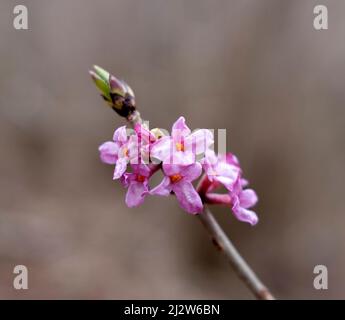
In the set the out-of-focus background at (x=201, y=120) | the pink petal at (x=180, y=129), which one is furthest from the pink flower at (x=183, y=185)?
the out-of-focus background at (x=201, y=120)

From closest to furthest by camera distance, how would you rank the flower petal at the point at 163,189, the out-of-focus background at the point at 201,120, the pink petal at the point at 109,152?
the flower petal at the point at 163,189
the pink petal at the point at 109,152
the out-of-focus background at the point at 201,120

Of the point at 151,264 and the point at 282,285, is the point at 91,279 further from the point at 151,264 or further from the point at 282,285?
the point at 282,285

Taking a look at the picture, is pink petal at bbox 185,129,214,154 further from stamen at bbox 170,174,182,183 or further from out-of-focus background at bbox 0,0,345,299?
out-of-focus background at bbox 0,0,345,299

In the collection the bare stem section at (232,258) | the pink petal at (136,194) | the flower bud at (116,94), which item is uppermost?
the flower bud at (116,94)

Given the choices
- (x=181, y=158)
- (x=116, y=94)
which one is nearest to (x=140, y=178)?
(x=181, y=158)

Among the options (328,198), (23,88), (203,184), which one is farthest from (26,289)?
(203,184)

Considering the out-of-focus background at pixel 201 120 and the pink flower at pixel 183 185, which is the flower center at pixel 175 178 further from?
the out-of-focus background at pixel 201 120

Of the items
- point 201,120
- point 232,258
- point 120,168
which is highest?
point 201,120

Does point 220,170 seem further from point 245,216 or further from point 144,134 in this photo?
point 144,134
